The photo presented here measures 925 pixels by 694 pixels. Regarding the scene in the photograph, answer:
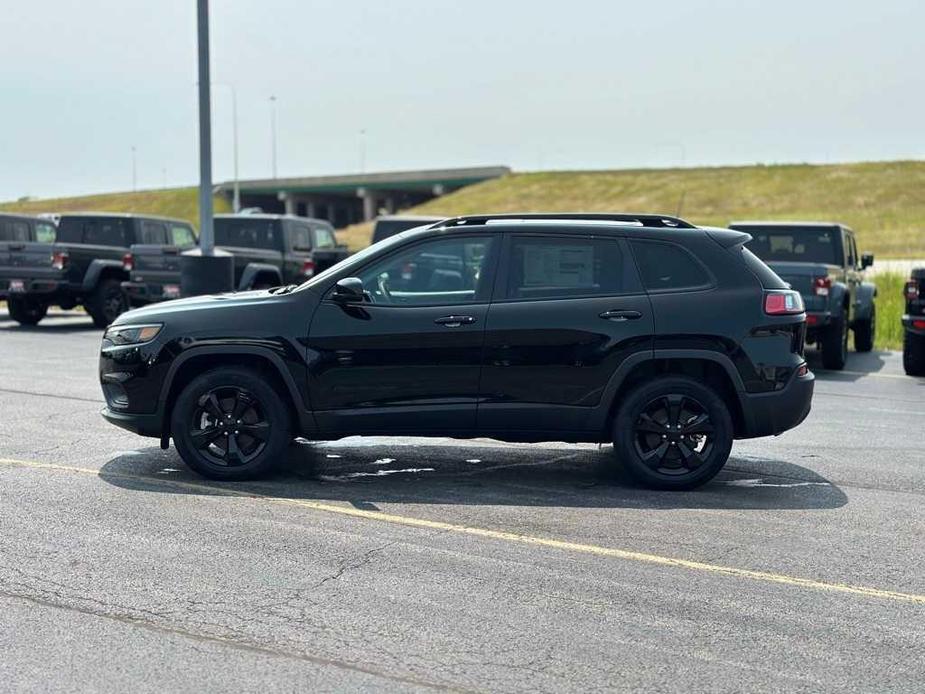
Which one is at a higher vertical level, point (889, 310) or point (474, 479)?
point (889, 310)

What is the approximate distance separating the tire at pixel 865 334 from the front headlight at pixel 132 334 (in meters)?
13.4

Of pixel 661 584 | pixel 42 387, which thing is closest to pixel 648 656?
→ pixel 661 584

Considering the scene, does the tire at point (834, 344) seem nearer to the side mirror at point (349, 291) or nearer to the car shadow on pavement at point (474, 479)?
the car shadow on pavement at point (474, 479)

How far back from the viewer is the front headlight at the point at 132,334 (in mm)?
8484

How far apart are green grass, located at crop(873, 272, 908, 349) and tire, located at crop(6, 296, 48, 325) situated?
573 inches

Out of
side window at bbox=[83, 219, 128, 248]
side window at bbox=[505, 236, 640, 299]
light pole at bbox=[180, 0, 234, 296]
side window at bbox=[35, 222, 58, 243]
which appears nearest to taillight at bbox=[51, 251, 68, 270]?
side window at bbox=[83, 219, 128, 248]

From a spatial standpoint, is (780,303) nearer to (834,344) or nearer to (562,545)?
(562,545)

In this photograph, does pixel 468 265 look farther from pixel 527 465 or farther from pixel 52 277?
pixel 52 277

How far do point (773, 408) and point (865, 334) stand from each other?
12.0m

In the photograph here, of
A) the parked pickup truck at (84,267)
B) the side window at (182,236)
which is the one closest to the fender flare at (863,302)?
the side window at (182,236)

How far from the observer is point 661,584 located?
6.05m

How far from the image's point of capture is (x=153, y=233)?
2370 centimetres

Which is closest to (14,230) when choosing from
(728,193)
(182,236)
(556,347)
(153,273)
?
(182,236)

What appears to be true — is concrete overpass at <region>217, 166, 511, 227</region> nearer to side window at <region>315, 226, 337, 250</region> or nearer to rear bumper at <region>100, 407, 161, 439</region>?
side window at <region>315, 226, 337, 250</region>
